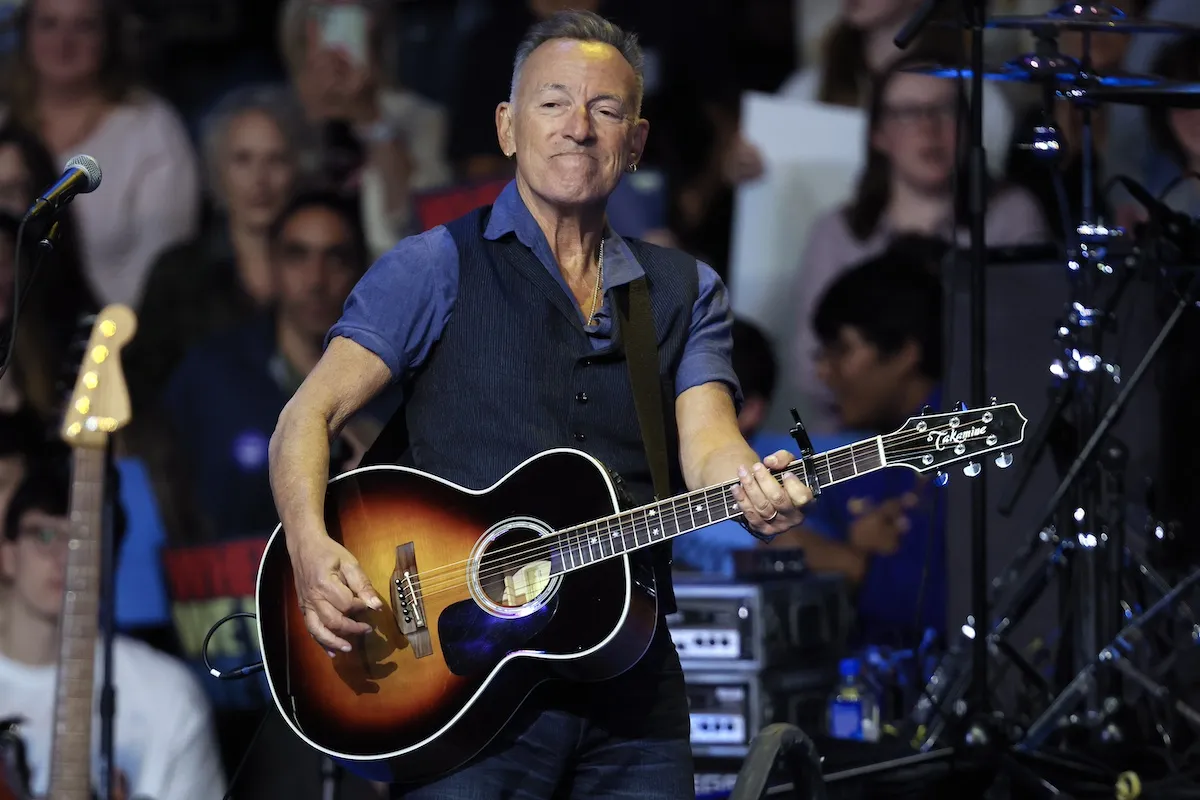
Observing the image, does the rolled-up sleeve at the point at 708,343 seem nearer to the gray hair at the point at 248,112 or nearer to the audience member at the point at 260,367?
the audience member at the point at 260,367

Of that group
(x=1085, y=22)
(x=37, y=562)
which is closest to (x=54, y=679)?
(x=37, y=562)

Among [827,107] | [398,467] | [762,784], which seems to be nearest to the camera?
[762,784]

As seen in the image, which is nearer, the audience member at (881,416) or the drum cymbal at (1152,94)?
the drum cymbal at (1152,94)

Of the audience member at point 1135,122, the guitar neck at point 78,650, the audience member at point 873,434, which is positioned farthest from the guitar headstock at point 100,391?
the audience member at point 1135,122

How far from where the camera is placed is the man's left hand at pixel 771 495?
8.95 ft

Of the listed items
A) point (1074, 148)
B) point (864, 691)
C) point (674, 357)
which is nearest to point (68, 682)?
point (674, 357)

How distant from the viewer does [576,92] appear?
2918 millimetres

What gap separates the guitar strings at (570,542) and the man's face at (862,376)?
384cm

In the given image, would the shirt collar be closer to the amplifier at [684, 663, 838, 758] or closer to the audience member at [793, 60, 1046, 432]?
the amplifier at [684, 663, 838, 758]

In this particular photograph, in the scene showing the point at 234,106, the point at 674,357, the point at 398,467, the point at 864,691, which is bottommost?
the point at 864,691

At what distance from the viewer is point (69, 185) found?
288cm

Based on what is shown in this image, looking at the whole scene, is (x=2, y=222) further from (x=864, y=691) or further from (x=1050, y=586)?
(x=1050, y=586)

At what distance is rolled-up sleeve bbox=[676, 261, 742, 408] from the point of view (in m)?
3.02

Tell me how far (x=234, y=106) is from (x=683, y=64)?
2.30 meters
